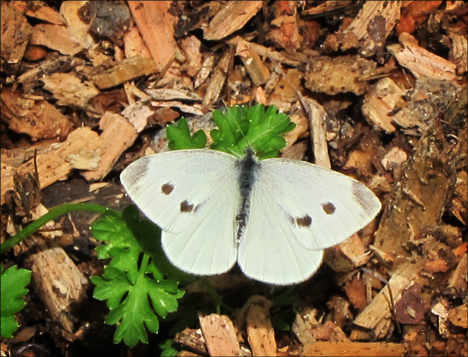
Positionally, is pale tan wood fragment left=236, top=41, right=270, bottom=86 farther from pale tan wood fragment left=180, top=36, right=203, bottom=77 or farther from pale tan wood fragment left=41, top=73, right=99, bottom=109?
pale tan wood fragment left=41, top=73, right=99, bottom=109

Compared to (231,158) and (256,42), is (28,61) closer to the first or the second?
(256,42)

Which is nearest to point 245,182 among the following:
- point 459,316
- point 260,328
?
point 260,328

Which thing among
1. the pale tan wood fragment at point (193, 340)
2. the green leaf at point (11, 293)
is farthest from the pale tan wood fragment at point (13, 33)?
the pale tan wood fragment at point (193, 340)

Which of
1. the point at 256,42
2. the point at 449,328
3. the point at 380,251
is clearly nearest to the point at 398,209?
the point at 380,251

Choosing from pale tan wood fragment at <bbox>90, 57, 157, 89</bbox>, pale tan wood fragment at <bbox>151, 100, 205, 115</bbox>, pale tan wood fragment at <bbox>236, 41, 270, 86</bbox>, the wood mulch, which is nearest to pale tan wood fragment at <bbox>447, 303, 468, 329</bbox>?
the wood mulch

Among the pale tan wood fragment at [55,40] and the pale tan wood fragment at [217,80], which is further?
the pale tan wood fragment at [55,40]

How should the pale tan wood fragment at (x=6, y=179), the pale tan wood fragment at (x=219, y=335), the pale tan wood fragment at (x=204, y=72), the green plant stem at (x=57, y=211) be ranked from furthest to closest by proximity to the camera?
the pale tan wood fragment at (x=204, y=72) < the pale tan wood fragment at (x=6, y=179) < the pale tan wood fragment at (x=219, y=335) < the green plant stem at (x=57, y=211)

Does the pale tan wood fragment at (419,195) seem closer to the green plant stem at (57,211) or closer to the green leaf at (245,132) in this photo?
the green leaf at (245,132)

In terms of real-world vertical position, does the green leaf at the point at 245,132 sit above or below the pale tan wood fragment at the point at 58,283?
above
